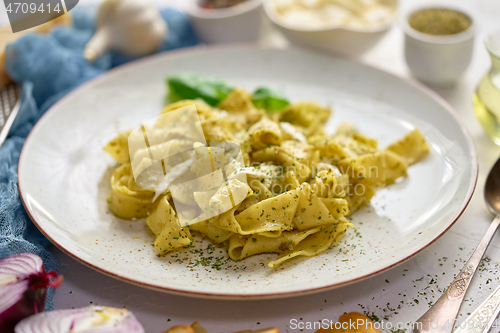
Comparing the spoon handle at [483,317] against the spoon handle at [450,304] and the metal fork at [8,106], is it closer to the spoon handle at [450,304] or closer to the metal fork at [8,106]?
the spoon handle at [450,304]

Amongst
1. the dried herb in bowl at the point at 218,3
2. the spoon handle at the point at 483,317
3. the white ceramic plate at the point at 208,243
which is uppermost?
the dried herb in bowl at the point at 218,3

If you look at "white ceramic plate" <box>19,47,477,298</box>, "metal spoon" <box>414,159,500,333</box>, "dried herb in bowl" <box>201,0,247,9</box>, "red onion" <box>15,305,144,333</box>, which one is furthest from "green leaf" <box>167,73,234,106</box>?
"metal spoon" <box>414,159,500,333</box>

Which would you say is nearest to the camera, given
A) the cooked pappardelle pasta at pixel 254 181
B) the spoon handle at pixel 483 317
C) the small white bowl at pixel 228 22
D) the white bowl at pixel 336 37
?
the spoon handle at pixel 483 317

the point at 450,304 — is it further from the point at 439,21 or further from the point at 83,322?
the point at 439,21

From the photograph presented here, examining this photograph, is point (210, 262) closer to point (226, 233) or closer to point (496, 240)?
point (226, 233)

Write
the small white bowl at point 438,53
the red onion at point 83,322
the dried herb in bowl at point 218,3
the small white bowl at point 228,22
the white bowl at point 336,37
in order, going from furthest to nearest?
1. the dried herb in bowl at point 218,3
2. the small white bowl at point 228,22
3. the white bowl at point 336,37
4. the small white bowl at point 438,53
5. the red onion at point 83,322

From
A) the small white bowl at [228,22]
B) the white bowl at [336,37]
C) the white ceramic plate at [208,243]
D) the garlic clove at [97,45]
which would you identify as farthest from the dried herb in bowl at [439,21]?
the garlic clove at [97,45]

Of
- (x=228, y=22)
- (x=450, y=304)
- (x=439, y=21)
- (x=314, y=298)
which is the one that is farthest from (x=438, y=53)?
(x=314, y=298)
